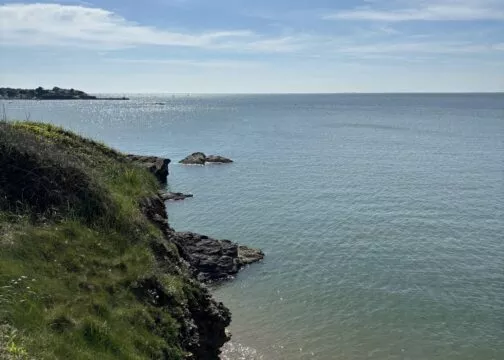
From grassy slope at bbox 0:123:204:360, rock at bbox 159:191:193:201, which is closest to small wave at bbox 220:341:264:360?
grassy slope at bbox 0:123:204:360

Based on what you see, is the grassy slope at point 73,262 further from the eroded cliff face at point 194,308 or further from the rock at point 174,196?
the rock at point 174,196

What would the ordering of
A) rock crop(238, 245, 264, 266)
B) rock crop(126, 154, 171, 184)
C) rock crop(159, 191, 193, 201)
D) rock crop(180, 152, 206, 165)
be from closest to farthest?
rock crop(238, 245, 264, 266)
rock crop(159, 191, 193, 201)
rock crop(126, 154, 171, 184)
rock crop(180, 152, 206, 165)

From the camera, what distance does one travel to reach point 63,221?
50.0 ft

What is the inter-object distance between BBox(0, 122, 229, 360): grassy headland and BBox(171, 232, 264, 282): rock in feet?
47.6

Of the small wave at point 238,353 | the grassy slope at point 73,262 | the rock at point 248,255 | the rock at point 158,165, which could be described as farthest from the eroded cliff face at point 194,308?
the rock at point 158,165

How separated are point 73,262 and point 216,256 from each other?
20.8 meters

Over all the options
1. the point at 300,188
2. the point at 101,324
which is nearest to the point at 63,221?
the point at 101,324

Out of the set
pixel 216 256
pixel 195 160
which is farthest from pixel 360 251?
pixel 195 160

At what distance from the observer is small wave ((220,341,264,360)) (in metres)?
21.9

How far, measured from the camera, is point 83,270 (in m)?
13.8

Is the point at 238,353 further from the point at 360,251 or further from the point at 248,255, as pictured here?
the point at 360,251

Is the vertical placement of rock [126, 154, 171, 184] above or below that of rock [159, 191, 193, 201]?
above

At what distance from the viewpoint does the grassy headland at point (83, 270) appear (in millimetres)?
11518

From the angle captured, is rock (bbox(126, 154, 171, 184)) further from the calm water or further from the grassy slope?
the grassy slope
